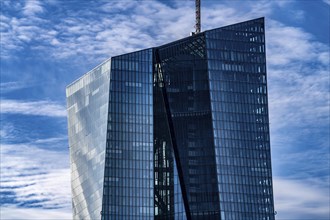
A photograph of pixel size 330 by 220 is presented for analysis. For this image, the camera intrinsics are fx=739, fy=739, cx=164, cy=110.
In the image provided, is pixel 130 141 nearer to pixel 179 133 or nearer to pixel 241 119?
pixel 179 133

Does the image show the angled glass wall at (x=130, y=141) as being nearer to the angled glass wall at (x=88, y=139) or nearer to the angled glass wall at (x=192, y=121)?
the angled glass wall at (x=88, y=139)

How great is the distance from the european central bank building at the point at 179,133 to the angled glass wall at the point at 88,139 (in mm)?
258

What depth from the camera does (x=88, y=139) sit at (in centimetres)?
18025

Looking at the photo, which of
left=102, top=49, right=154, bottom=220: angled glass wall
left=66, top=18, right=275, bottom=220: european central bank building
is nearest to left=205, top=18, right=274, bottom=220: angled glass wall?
left=66, top=18, right=275, bottom=220: european central bank building

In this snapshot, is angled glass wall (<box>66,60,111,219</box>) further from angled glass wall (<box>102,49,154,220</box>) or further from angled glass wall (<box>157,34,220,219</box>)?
angled glass wall (<box>157,34,220,219</box>)

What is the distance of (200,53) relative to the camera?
7229 inches

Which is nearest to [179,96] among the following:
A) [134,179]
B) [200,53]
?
[200,53]

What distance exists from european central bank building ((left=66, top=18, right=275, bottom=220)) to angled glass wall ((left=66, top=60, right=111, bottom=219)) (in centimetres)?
26

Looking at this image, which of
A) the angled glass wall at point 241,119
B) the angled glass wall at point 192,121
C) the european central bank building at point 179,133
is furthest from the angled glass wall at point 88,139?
the angled glass wall at point 241,119

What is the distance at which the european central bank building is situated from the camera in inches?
6865

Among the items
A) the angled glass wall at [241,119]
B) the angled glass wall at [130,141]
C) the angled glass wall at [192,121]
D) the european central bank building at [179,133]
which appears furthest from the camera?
the angled glass wall at [192,121]

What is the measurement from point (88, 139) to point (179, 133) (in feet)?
72.9

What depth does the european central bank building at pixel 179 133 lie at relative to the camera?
572 feet

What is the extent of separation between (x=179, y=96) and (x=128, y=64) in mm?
14954
